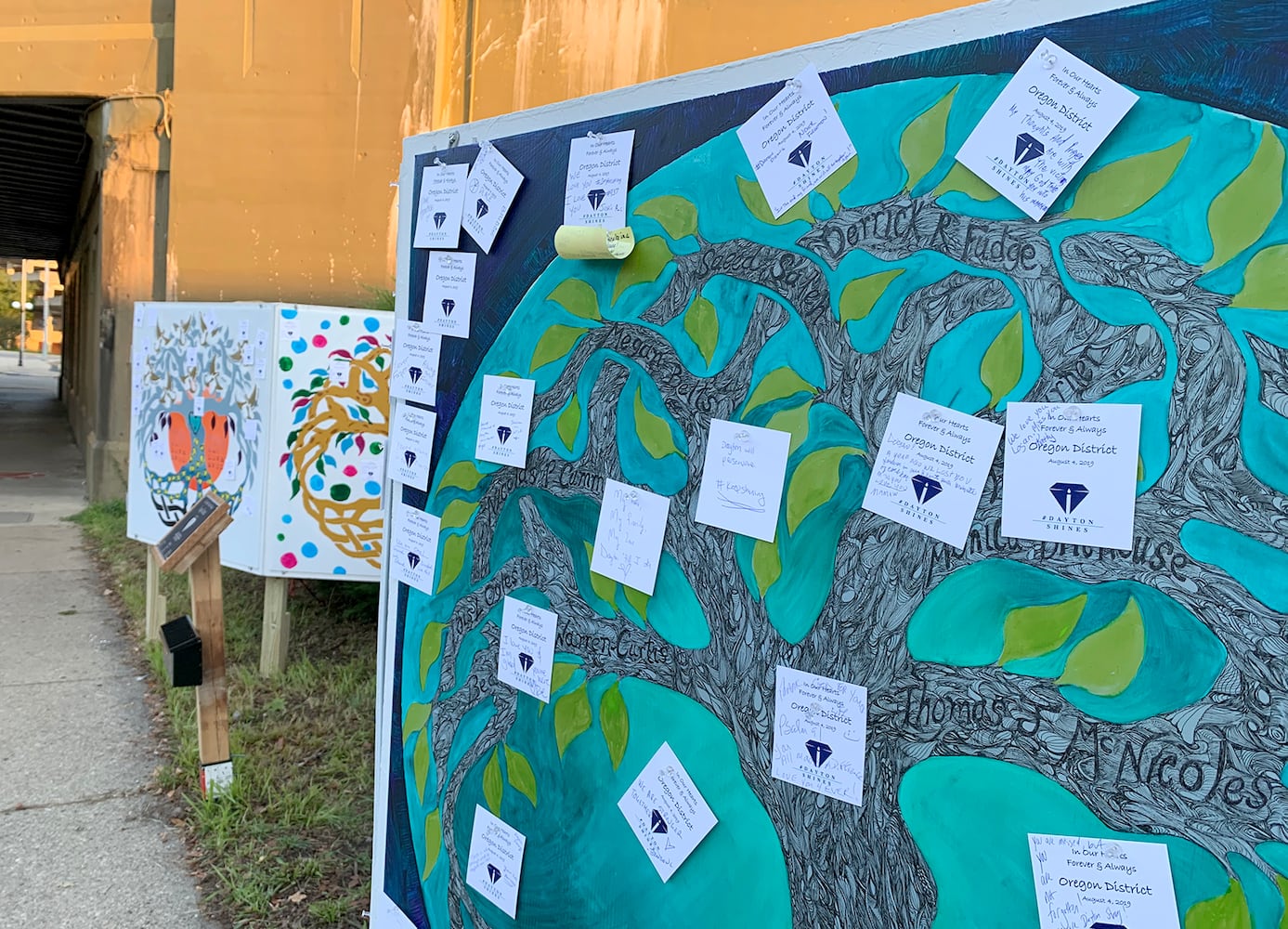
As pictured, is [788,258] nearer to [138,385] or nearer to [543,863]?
[543,863]

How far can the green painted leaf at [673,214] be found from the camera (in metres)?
1.92

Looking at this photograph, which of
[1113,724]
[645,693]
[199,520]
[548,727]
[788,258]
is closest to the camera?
[1113,724]

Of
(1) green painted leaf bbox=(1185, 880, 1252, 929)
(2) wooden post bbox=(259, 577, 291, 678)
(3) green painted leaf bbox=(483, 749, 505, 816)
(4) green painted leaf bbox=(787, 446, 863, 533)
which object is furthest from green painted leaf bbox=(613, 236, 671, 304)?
(2) wooden post bbox=(259, 577, 291, 678)

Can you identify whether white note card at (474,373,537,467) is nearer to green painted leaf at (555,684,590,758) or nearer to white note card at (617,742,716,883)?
green painted leaf at (555,684,590,758)

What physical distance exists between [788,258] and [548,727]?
112cm

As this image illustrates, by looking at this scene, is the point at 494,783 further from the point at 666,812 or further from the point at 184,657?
the point at 184,657

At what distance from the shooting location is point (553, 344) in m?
2.21

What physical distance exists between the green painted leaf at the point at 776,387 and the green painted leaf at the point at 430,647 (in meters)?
1.12

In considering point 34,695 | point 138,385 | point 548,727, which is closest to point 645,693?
point 548,727

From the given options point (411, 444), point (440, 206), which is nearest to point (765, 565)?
point (411, 444)

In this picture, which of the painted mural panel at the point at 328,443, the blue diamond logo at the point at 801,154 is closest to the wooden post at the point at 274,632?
the painted mural panel at the point at 328,443

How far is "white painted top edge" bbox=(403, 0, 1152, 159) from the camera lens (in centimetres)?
146

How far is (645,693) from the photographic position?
2029 mm

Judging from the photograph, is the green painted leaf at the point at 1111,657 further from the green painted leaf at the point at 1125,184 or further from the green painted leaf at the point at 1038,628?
the green painted leaf at the point at 1125,184
